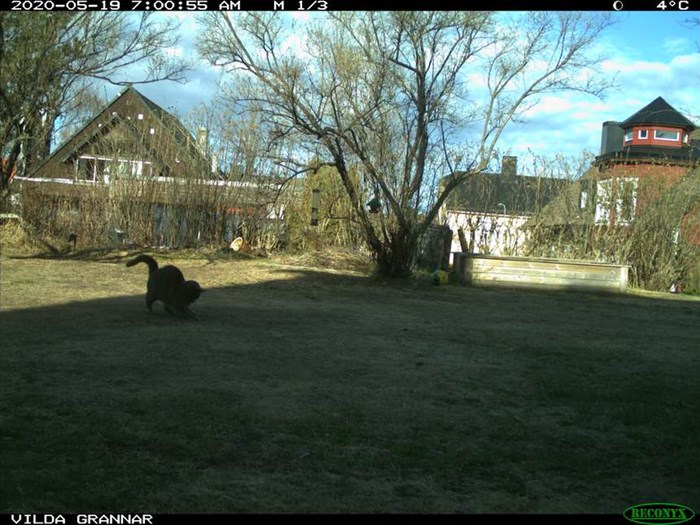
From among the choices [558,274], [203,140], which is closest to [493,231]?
[558,274]

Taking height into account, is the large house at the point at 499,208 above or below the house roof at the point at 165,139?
below

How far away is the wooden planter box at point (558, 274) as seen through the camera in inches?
670

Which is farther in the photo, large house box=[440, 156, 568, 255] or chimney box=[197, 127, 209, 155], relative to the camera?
chimney box=[197, 127, 209, 155]

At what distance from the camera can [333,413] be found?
17.6ft

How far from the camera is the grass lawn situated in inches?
152

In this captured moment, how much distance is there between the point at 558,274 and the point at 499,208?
4.12 meters

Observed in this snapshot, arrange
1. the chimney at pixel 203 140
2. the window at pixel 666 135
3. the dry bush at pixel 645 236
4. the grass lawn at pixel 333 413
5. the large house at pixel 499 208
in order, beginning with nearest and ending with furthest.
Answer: the grass lawn at pixel 333 413, the dry bush at pixel 645 236, the large house at pixel 499 208, the chimney at pixel 203 140, the window at pixel 666 135

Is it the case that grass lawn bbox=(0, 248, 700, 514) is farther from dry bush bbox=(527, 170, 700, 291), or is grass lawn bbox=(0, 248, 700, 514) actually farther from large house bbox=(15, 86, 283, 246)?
large house bbox=(15, 86, 283, 246)

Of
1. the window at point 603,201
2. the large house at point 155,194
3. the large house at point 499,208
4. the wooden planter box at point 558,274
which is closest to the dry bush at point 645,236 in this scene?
the window at point 603,201

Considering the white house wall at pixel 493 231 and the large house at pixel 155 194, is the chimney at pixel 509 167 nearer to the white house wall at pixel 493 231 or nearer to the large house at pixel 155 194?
the white house wall at pixel 493 231

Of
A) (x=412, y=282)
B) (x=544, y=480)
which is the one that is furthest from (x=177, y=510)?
(x=412, y=282)

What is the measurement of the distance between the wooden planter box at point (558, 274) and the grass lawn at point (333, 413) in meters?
6.42

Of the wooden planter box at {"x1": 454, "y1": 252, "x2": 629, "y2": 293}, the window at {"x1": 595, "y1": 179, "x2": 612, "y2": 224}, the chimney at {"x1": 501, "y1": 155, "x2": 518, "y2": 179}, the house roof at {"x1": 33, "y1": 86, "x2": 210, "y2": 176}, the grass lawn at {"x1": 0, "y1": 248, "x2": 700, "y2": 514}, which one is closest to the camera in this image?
the grass lawn at {"x1": 0, "y1": 248, "x2": 700, "y2": 514}

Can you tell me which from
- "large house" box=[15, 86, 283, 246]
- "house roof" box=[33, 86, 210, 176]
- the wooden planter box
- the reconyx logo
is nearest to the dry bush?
the wooden planter box
